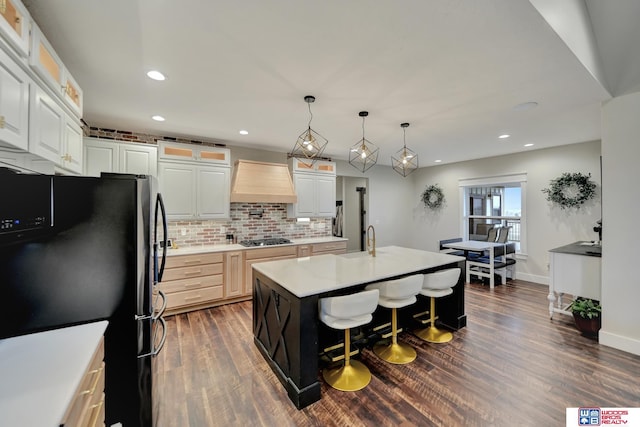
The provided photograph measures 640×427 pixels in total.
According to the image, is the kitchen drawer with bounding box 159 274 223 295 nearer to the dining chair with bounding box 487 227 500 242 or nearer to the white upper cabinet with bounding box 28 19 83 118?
the white upper cabinet with bounding box 28 19 83 118

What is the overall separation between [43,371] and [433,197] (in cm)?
702

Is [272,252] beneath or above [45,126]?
beneath

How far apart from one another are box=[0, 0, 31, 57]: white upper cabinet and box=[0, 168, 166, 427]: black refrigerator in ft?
2.07

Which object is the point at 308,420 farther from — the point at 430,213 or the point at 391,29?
the point at 430,213

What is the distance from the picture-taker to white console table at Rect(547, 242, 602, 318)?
2984mm

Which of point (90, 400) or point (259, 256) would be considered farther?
point (259, 256)

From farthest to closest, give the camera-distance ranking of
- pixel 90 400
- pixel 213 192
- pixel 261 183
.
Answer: pixel 261 183
pixel 213 192
pixel 90 400

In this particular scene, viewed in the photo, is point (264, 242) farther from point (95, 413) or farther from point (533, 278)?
point (533, 278)

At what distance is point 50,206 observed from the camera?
4.34ft

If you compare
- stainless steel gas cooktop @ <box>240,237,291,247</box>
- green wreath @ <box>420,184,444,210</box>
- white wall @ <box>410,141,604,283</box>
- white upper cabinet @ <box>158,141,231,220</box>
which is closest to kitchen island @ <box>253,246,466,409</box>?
stainless steel gas cooktop @ <box>240,237,291,247</box>

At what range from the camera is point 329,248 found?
16.4 feet

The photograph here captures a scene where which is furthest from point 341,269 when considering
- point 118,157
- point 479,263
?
point 479,263

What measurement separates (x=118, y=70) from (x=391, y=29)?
2135 millimetres

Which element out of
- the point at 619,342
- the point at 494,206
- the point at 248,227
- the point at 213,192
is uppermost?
the point at 213,192
